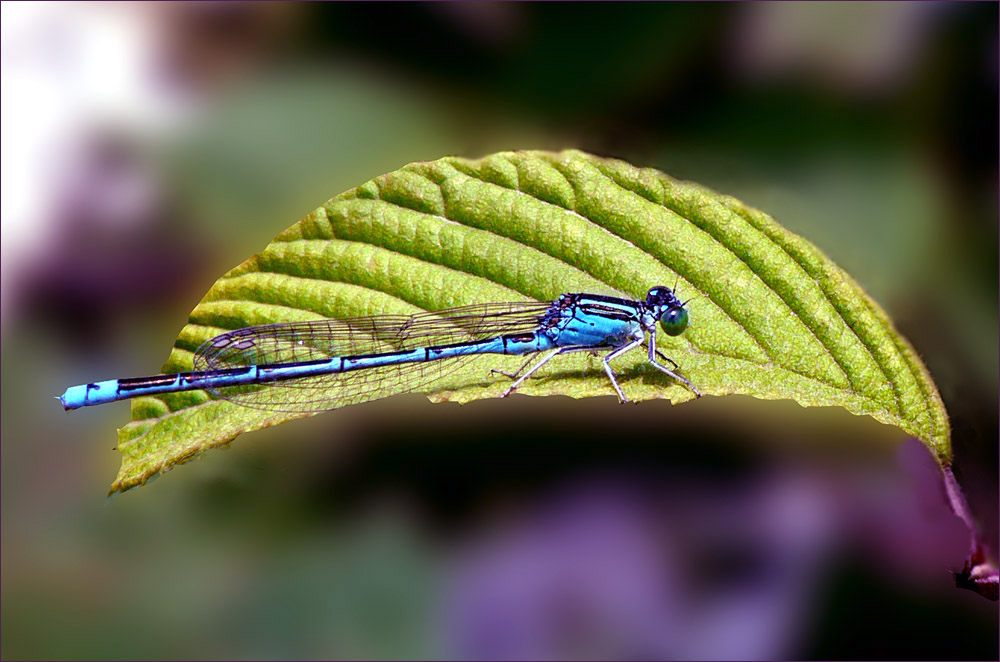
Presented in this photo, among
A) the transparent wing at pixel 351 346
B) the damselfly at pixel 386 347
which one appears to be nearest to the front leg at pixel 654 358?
the damselfly at pixel 386 347

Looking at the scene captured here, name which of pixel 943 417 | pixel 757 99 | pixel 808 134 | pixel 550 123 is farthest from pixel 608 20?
pixel 943 417

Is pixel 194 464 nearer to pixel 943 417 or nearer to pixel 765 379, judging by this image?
pixel 765 379

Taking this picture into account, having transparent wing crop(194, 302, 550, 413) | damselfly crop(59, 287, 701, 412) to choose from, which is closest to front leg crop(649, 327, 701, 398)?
damselfly crop(59, 287, 701, 412)

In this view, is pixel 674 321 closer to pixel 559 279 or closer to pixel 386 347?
pixel 559 279

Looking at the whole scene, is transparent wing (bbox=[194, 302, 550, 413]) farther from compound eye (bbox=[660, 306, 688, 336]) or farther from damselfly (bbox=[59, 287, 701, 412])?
compound eye (bbox=[660, 306, 688, 336])

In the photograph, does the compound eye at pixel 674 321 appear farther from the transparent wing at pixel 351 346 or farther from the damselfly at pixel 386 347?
the transparent wing at pixel 351 346

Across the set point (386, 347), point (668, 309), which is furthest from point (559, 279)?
point (386, 347)
